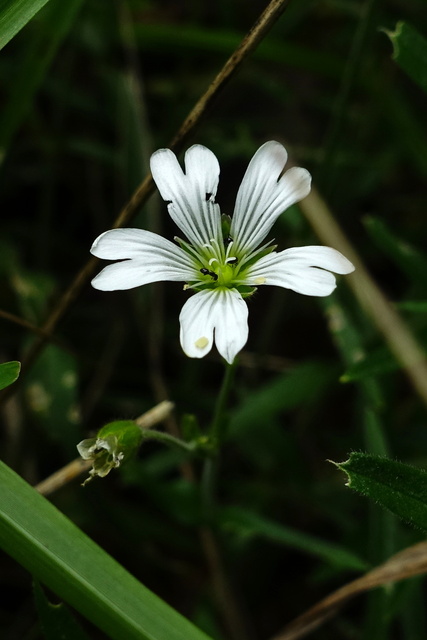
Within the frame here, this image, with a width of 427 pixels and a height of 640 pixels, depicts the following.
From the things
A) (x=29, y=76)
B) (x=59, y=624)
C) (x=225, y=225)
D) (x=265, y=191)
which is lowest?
(x=59, y=624)

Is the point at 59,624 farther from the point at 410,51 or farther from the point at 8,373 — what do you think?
the point at 410,51

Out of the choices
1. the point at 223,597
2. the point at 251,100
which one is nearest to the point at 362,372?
the point at 223,597

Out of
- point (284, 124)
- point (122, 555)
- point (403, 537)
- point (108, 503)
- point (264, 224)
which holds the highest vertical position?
point (284, 124)

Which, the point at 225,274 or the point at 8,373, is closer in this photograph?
the point at 8,373

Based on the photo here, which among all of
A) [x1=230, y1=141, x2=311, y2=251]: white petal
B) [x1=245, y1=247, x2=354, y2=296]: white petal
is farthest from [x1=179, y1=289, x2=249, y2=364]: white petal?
[x1=230, y1=141, x2=311, y2=251]: white petal

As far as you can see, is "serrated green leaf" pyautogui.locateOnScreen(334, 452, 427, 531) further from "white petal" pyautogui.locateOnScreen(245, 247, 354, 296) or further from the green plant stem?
the green plant stem

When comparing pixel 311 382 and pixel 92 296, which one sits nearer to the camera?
pixel 311 382

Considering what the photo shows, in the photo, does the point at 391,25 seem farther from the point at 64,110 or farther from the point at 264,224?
the point at 264,224

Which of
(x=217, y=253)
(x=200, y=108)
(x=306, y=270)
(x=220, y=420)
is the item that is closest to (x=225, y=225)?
(x=217, y=253)
